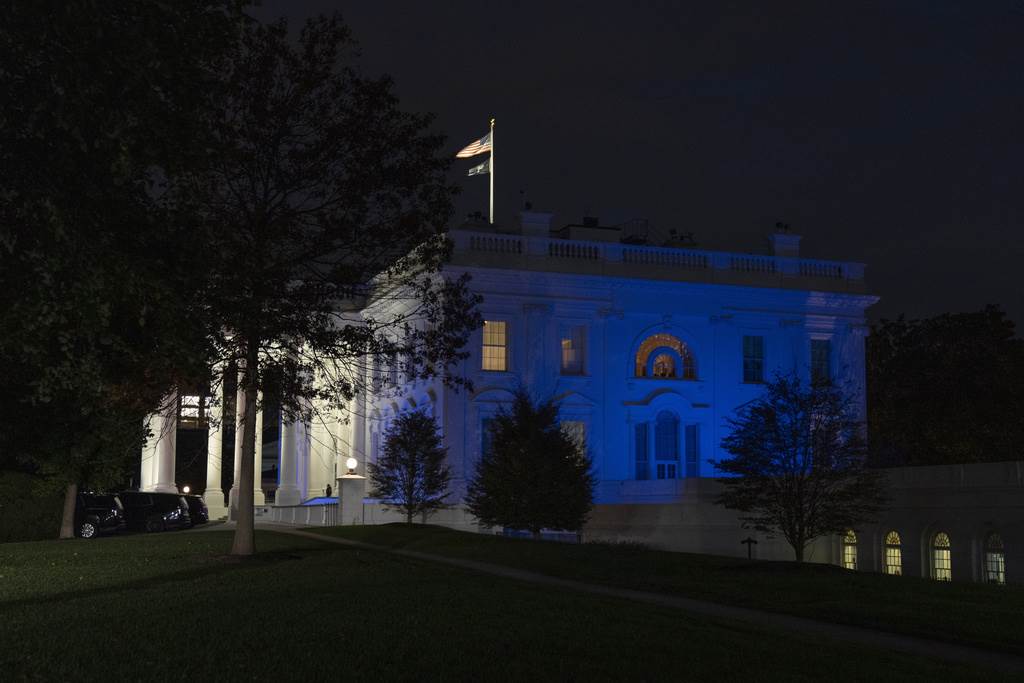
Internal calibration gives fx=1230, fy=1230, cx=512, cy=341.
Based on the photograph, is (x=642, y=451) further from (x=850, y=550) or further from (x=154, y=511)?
(x=154, y=511)

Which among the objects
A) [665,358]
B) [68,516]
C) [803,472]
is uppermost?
[665,358]

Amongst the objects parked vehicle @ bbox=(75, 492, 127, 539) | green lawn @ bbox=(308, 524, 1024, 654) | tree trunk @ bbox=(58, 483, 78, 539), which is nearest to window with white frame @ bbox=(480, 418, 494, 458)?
parked vehicle @ bbox=(75, 492, 127, 539)

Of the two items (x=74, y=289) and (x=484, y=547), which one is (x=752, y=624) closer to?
(x=74, y=289)

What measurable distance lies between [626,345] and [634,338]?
22.2 inches

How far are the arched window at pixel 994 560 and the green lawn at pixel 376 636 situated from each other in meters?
18.0

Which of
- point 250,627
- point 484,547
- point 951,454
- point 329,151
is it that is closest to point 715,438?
point 951,454

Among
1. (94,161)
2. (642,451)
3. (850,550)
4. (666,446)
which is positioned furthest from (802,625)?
(666,446)

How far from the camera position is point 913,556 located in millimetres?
36906

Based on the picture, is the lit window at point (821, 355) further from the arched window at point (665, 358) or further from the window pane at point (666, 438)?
the window pane at point (666, 438)

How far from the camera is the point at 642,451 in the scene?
182 feet

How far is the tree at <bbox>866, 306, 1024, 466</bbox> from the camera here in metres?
64.2

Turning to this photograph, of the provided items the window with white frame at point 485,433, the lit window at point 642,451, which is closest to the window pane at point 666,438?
the lit window at point 642,451

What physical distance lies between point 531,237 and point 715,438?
12472mm

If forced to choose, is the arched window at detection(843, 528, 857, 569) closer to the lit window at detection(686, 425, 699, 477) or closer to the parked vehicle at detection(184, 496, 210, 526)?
the lit window at detection(686, 425, 699, 477)
